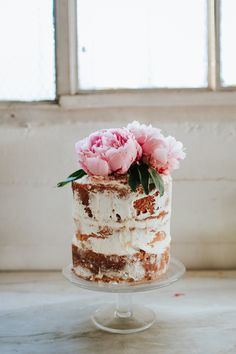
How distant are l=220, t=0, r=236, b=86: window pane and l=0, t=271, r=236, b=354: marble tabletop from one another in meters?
0.48

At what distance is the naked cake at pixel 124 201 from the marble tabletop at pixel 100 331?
109 millimetres

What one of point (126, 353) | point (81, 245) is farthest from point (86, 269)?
point (126, 353)

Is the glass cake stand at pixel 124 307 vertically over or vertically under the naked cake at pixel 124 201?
under

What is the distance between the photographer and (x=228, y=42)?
1252 millimetres

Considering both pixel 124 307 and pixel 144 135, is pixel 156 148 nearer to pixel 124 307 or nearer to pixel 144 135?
pixel 144 135

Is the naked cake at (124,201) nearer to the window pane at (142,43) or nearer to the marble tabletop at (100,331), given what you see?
the marble tabletop at (100,331)

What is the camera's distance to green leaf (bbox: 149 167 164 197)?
848mm

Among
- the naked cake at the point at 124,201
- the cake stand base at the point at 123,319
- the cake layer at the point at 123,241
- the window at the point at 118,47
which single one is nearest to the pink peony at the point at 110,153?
the naked cake at the point at 124,201

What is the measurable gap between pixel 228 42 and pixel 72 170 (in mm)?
494

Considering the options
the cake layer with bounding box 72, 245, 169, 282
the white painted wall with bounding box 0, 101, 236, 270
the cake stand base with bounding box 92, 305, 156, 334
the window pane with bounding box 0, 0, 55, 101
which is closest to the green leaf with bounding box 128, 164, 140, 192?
the cake layer with bounding box 72, 245, 169, 282

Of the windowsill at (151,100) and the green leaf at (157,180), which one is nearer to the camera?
the green leaf at (157,180)

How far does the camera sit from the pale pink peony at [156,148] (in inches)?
34.0

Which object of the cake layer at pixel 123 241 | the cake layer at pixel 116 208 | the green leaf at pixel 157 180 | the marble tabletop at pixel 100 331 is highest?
the green leaf at pixel 157 180

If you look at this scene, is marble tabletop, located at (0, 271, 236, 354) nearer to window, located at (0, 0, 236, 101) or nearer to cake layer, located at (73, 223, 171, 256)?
cake layer, located at (73, 223, 171, 256)
